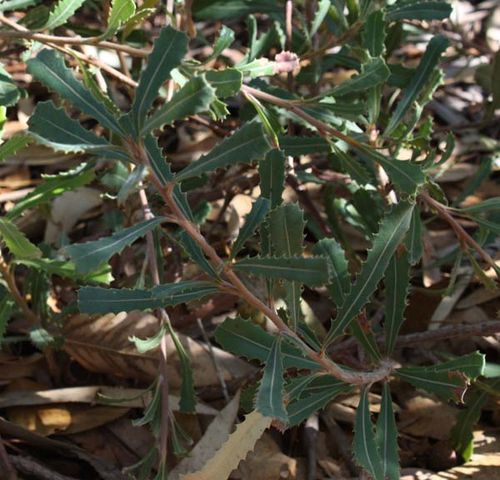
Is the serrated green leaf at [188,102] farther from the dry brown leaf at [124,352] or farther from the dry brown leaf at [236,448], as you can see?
the dry brown leaf at [124,352]

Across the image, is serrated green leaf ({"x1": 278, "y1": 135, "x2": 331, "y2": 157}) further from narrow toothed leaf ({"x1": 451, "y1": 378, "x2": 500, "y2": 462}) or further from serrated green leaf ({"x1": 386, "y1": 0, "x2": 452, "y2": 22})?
narrow toothed leaf ({"x1": 451, "y1": 378, "x2": 500, "y2": 462})

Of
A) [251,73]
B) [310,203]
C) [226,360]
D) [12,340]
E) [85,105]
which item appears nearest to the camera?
[85,105]

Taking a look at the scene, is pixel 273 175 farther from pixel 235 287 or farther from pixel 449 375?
pixel 449 375

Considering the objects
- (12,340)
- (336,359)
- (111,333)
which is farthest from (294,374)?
(12,340)

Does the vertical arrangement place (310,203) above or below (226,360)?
above

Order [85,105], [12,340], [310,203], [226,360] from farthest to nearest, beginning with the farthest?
[310,203]
[226,360]
[12,340]
[85,105]

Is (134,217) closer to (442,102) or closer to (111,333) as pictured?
(111,333)
